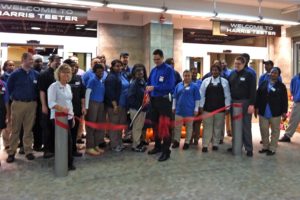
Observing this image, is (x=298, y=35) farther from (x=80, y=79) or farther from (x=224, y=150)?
(x=80, y=79)

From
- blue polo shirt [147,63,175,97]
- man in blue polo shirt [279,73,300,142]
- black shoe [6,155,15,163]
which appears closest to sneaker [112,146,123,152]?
blue polo shirt [147,63,175,97]

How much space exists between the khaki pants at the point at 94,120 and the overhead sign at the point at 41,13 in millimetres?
2652

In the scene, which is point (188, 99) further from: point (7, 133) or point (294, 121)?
point (7, 133)

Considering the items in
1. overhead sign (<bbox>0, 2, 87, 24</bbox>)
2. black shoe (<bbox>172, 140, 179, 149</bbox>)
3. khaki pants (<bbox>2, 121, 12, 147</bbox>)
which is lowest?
black shoe (<bbox>172, 140, 179, 149</bbox>)

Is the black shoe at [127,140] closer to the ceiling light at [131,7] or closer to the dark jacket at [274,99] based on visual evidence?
the dark jacket at [274,99]

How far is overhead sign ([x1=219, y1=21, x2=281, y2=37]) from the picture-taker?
895 cm

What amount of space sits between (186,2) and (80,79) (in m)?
4.65

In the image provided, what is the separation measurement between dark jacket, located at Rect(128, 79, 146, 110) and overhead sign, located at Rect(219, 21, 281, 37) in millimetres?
3735

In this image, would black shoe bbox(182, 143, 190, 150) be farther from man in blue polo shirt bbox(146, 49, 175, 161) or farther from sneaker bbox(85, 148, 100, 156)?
sneaker bbox(85, 148, 100, 156)

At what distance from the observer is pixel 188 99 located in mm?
6363

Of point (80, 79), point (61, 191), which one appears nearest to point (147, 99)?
point (80, 79)

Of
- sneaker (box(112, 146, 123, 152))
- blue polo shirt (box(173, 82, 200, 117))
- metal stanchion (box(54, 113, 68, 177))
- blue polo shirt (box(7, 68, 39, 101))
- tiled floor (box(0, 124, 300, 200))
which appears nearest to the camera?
tiled floor (box(0, 124, 300, 200))

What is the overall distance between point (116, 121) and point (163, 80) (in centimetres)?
121

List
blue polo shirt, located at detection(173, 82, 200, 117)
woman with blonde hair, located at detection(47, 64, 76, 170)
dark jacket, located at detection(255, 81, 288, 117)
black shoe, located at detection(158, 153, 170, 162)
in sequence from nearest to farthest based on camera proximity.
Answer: woman with blonde hair, located at detection(47, 64, 76, 170) < black shoe, located at detection(158, 153, 170, 162) < dark jacket, located at detection(255, 81, 288, 117) < blue polo shirt, located at detection(173, 82, 200, 117)
